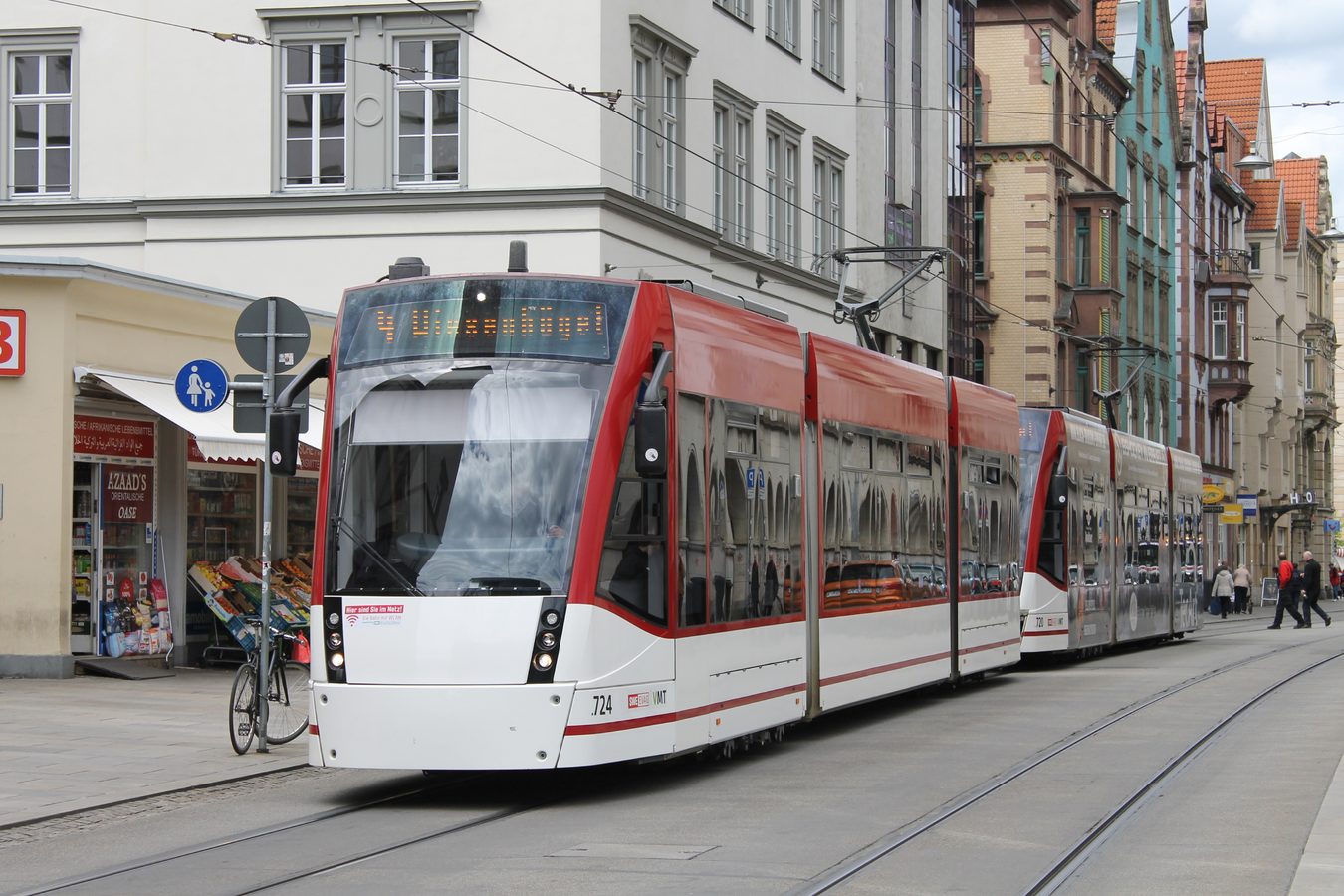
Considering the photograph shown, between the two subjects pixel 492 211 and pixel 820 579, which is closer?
pixel 820 579

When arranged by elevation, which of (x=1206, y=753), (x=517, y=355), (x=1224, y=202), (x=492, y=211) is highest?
(x=1224, y=202)

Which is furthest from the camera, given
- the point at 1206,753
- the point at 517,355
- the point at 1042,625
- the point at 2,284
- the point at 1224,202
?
the point at 1224,202

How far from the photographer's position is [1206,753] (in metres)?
14.9

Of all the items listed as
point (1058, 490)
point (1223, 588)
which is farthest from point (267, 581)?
point (1223, 588)

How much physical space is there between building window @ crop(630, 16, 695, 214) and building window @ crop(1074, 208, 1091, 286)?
30445mm

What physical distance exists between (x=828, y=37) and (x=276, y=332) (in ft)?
84.1

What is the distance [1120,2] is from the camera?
69.1 m

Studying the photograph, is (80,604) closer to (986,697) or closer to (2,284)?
(2,284)

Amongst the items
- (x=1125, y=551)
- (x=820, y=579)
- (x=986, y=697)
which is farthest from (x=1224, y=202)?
(x=820, y=579)

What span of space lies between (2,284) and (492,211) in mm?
9593

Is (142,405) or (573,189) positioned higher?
(573,189)

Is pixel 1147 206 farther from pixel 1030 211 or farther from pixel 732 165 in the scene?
pixel 732 165

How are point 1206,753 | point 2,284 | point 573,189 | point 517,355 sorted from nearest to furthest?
point 517,355 < point 1206,753 < point 2,284 < point 573,189

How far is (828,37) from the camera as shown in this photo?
128ft
